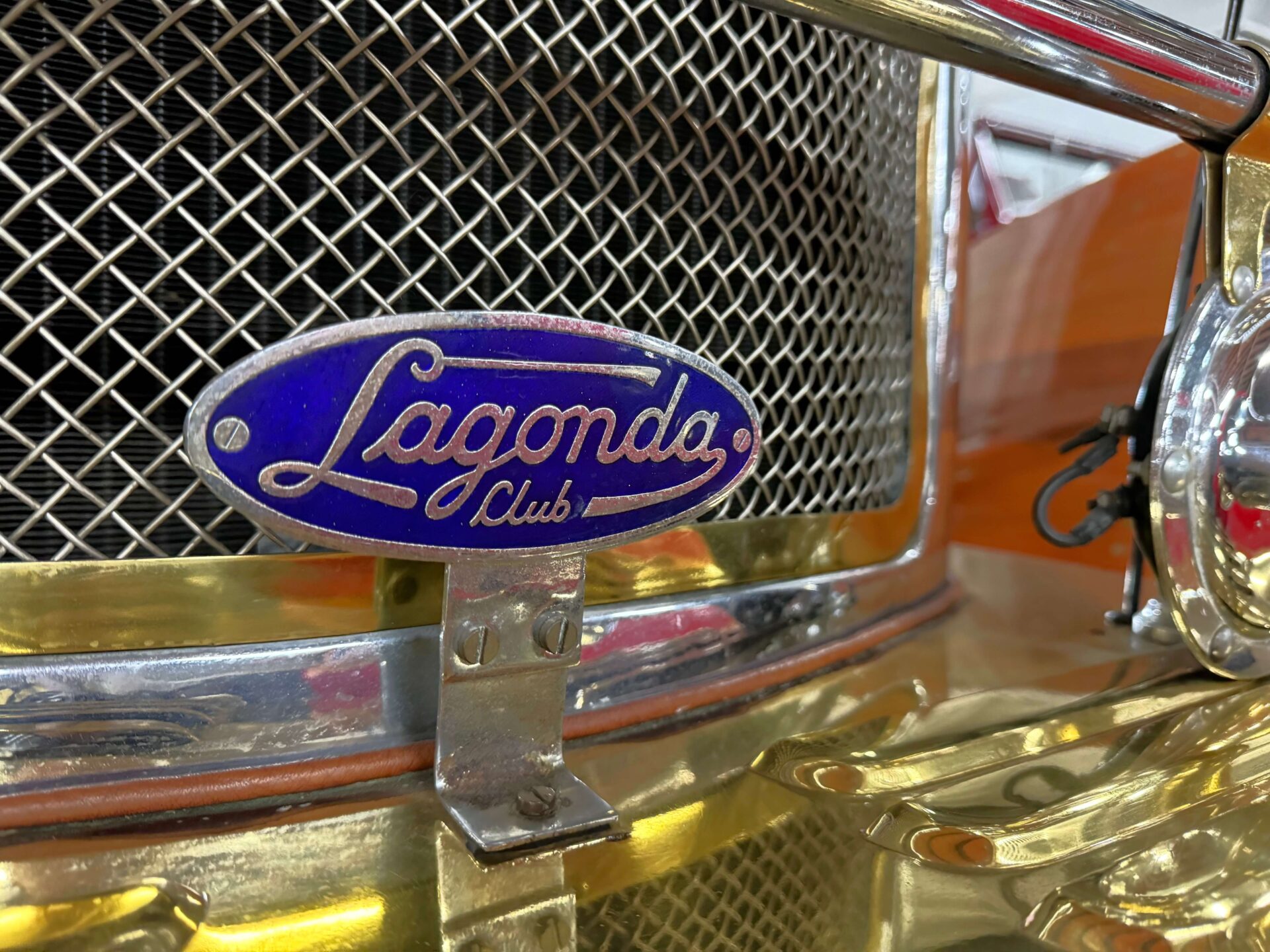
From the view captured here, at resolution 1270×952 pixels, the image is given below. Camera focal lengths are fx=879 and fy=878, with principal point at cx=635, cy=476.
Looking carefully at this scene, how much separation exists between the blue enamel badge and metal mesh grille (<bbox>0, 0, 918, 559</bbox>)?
97mm

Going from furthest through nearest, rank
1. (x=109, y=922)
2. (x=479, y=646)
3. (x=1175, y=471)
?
(x=1175, y=471), (x=479, y=646), (x=109, y=922)

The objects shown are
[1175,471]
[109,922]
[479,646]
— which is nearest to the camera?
[109,922]

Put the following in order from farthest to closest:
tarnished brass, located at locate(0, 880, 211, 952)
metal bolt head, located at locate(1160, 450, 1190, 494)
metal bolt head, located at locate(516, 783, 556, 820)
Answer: metal bolt head, located at locate(1160, 450, 1190, 494) → metal bolt head, located at locate(516, 783, 556, 820) → tarnished brass, located at locate(0, 880, 211, 952)

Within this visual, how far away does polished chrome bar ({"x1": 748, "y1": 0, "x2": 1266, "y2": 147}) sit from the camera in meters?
0.44

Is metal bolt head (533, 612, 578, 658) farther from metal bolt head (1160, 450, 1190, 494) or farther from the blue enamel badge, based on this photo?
metal bolt head (1160, 450, 1190, 494)

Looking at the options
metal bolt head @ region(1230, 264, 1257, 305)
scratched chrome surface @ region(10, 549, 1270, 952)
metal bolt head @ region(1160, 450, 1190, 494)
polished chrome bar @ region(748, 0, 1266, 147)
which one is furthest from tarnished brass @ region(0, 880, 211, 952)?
metal bolt head @ region(1230, 264, 1257, 305)

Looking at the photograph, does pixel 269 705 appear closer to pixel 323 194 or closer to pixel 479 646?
pixel 479 646

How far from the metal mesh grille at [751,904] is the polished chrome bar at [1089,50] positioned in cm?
39

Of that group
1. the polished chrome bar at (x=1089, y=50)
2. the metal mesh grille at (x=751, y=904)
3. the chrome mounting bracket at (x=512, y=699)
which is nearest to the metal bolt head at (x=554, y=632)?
the chrome mounting bracket at (x=512, y=699)

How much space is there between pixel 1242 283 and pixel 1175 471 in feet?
0.49

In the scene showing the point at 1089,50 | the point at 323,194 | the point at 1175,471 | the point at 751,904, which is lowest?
the point at 751,904

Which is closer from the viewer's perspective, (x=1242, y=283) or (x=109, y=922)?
(x=109, y=922)

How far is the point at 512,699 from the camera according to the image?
1.49 feet

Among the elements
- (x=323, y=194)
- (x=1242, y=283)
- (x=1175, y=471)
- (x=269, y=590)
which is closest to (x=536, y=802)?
(x=269, y=590)
